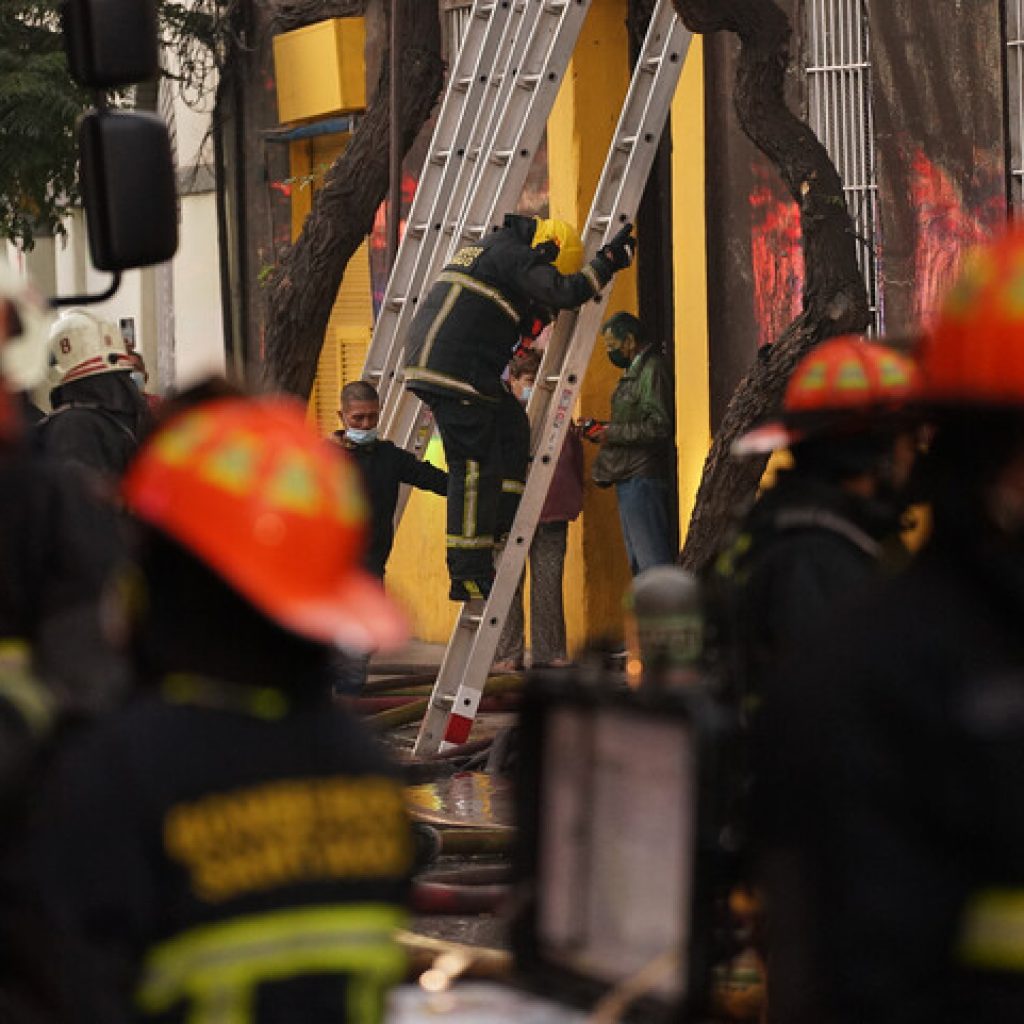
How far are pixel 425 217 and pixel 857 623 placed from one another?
9.69 m

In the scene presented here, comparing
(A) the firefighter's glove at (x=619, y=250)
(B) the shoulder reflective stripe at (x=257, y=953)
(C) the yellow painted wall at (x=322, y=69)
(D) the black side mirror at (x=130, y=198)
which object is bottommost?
(B) the shoulder reflective stripe at (x=257, y=953)

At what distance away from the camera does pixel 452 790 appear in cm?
1066

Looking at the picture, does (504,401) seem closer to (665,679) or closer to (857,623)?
(665,679)

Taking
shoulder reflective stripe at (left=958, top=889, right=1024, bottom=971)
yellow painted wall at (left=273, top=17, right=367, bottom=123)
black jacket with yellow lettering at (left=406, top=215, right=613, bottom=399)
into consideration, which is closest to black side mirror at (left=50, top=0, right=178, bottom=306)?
shoulder reflective stripe at (left=958, top=889, right=1024, bottom=971)

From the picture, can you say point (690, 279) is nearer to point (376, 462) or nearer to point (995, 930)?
point (376, 462)

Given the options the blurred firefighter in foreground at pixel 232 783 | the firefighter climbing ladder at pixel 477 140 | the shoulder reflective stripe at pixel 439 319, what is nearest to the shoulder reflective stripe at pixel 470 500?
the shoulder reflective stripe at pixel 439 319

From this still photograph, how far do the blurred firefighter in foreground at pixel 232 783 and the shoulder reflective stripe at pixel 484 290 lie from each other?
8344 millimetres

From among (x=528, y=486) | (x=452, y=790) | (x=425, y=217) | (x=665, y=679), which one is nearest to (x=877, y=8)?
(x=425, y=217)

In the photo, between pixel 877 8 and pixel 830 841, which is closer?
pixel 830 841

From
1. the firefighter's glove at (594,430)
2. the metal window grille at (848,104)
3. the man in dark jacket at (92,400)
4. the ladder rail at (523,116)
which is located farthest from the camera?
the firefighter's glove at (594,430)

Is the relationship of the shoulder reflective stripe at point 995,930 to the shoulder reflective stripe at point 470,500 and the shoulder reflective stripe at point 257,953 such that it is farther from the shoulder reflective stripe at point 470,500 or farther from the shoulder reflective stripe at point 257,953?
the shoulder reflective stripe at point 470,500

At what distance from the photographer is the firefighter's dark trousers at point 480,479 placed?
11.1 metres

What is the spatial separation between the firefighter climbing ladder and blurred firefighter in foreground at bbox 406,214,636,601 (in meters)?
0.44

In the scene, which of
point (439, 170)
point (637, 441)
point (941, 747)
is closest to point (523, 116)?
point (439, 170)
